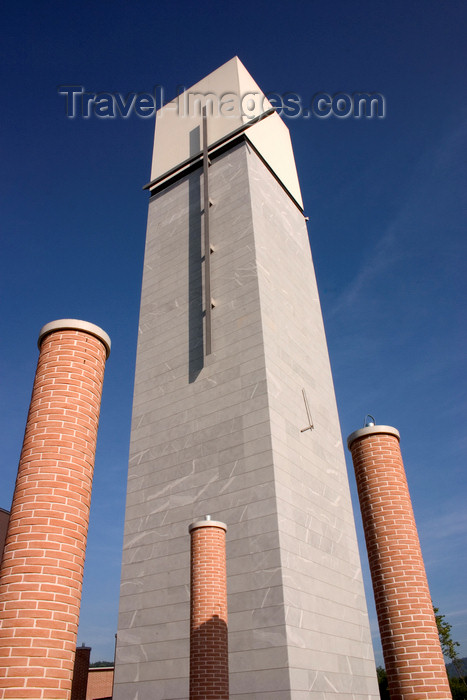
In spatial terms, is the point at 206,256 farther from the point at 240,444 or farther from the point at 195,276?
the point at 240,444

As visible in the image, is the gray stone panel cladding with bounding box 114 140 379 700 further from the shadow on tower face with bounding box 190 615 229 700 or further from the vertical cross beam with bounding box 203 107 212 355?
the shadow on tower face with bounding box 190 615 229 700

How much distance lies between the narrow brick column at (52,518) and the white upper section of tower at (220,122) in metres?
18.6

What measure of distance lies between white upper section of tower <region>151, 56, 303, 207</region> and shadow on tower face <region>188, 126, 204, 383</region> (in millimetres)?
850

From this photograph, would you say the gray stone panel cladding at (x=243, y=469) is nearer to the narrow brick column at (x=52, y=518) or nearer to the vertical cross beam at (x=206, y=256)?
the vertical cross beam at (x=206, y=256)

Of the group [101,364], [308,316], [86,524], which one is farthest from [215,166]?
[86,524]

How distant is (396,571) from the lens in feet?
29.0

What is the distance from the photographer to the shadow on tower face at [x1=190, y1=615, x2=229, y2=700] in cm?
1033

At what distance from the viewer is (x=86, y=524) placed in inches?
240

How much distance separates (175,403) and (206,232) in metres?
6.44

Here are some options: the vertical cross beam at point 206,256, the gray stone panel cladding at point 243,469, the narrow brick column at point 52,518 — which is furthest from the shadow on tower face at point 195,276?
the narrow brick column at point 52,518

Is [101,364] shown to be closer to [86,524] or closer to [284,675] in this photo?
[86,524]

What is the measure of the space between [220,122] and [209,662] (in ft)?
67.6

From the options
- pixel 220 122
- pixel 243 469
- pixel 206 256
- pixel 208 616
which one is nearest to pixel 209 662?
pixel 208 616

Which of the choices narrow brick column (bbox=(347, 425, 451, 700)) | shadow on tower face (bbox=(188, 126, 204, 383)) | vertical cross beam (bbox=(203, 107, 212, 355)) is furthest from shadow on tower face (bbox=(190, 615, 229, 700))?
vertical cross beam (bbox=(203, 107, 212, 355))
